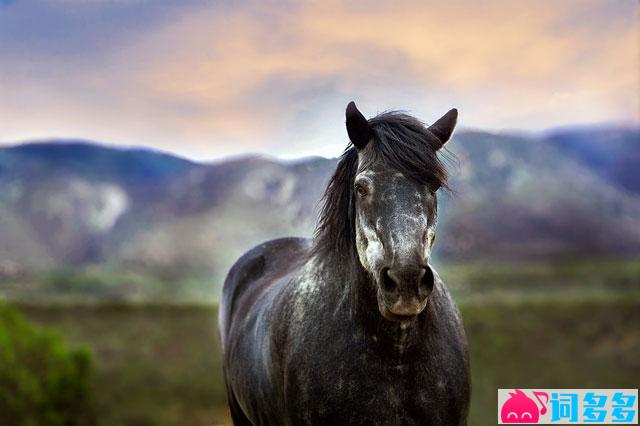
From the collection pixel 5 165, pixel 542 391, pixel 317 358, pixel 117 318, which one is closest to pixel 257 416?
pixel 317 358

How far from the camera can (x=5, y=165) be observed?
1795cm

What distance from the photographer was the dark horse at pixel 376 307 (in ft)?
10.6

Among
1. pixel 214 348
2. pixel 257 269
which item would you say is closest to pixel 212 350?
pixel 214 348

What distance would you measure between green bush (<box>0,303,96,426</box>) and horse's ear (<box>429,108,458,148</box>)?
17.7 metres

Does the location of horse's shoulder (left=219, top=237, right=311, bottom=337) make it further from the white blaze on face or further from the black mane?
the white blaze on face

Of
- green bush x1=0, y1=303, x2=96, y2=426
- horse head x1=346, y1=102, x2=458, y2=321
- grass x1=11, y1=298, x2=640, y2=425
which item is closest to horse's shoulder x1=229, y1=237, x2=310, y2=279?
horse head x1=346, y1=102, x2=458, y2=321

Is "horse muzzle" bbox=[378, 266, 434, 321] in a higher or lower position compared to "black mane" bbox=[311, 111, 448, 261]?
lower

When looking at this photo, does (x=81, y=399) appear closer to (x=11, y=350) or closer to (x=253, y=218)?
(x=11, y=350)

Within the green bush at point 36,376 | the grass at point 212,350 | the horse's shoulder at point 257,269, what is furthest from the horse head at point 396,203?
the grass at point 212,350

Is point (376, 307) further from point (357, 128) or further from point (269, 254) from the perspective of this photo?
point (269, 254)

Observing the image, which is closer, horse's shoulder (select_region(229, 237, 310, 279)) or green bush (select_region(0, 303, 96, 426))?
horse's shoulder (select_region(229, 237, 310, 279))

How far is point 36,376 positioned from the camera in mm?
19625

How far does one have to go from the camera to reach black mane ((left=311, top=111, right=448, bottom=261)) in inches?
137

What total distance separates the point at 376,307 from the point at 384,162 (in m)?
0.76
